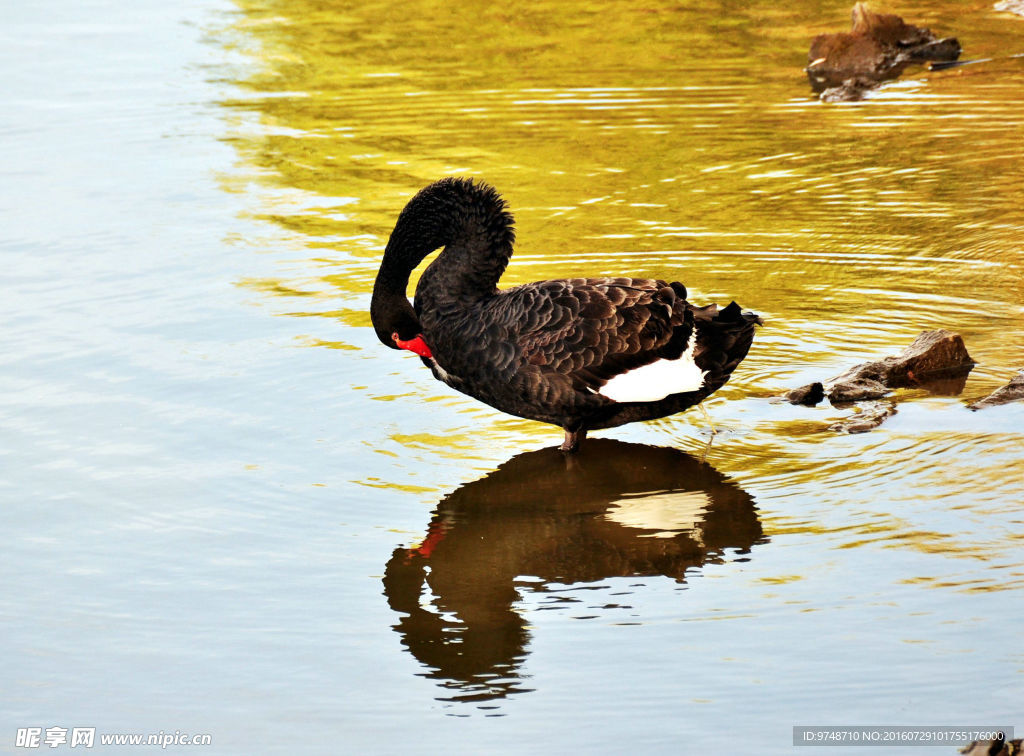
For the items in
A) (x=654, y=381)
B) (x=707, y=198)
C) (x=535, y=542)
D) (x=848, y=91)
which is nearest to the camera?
(x=535, y=542)

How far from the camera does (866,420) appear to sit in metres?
6.35

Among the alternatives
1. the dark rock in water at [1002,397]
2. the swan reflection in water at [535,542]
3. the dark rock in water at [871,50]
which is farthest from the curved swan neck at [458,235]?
the dark rock in water at [871,50]

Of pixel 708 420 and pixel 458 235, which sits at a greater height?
pixel 458 235

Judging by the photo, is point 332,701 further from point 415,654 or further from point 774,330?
point 774,330

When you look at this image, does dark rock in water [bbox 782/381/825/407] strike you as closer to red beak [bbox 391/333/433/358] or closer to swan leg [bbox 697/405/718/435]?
swan leg [bbox 697/405/718/435]

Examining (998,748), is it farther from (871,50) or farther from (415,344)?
(871,50)

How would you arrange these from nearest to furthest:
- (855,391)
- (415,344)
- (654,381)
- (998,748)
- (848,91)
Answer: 1. (998,748)
2. (654,381)
3. (415,344)
4. (855,391)
5. (848,91)

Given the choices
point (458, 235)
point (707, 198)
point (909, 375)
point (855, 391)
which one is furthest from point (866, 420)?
point (707, 198)

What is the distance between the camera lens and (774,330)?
7668 millimetres

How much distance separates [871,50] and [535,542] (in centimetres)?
958

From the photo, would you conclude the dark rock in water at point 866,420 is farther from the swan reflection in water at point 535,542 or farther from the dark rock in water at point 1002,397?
the swan reflection in water at point 535,542

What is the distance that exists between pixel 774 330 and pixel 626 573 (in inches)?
112

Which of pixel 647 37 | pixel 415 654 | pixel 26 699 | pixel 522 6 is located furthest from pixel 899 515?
pixel 522 6

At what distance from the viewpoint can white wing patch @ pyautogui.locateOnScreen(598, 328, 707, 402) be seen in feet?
20.1
